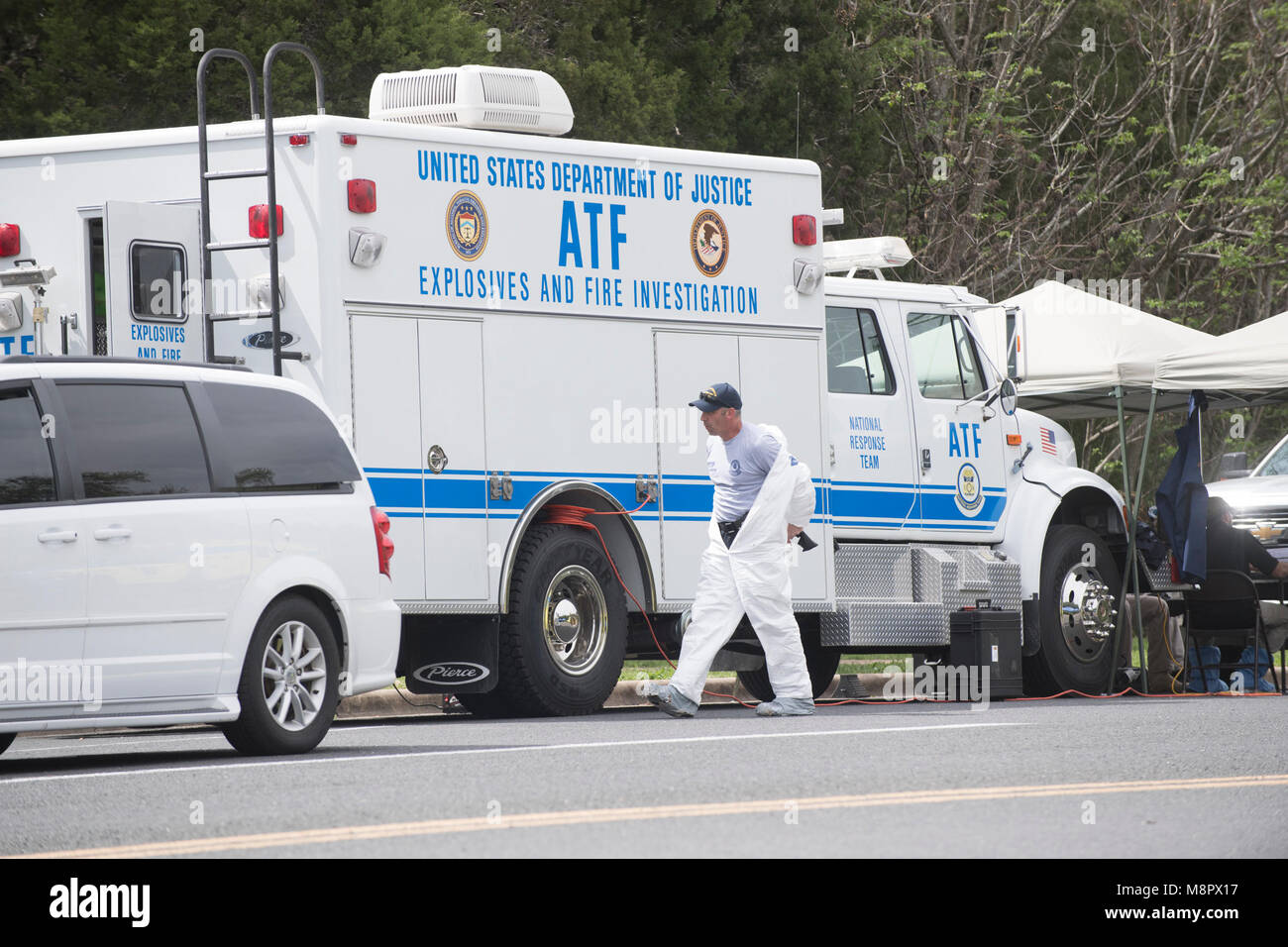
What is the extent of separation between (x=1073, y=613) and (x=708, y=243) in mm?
4175

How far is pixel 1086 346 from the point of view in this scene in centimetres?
1662

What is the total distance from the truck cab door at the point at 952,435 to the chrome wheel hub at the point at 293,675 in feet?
19.0

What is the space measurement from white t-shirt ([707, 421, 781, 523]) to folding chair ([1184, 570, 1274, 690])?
199 inches

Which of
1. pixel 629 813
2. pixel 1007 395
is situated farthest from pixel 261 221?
pixel 1007 395

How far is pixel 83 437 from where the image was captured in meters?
9.55

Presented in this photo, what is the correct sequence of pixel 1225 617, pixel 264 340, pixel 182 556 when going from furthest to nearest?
pixel 1225 617, pixel 264 340, pixel 182 556

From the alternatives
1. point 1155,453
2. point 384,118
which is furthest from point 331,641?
point 1155,453

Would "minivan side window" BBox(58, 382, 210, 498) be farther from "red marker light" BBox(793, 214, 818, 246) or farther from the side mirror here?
the side mirror

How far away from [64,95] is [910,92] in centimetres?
1195

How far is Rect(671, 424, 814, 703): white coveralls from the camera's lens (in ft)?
40.6

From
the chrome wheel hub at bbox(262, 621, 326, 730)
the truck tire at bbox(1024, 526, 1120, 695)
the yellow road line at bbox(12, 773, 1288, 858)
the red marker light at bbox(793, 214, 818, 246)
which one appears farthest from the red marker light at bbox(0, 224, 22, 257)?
the truck tire at bbox(1024, 526, 1120, 695)

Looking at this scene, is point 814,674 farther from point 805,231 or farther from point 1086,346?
point 805,231

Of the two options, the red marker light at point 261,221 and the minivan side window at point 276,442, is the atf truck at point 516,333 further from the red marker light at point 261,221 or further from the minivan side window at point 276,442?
the minivan side window at point 276,442
